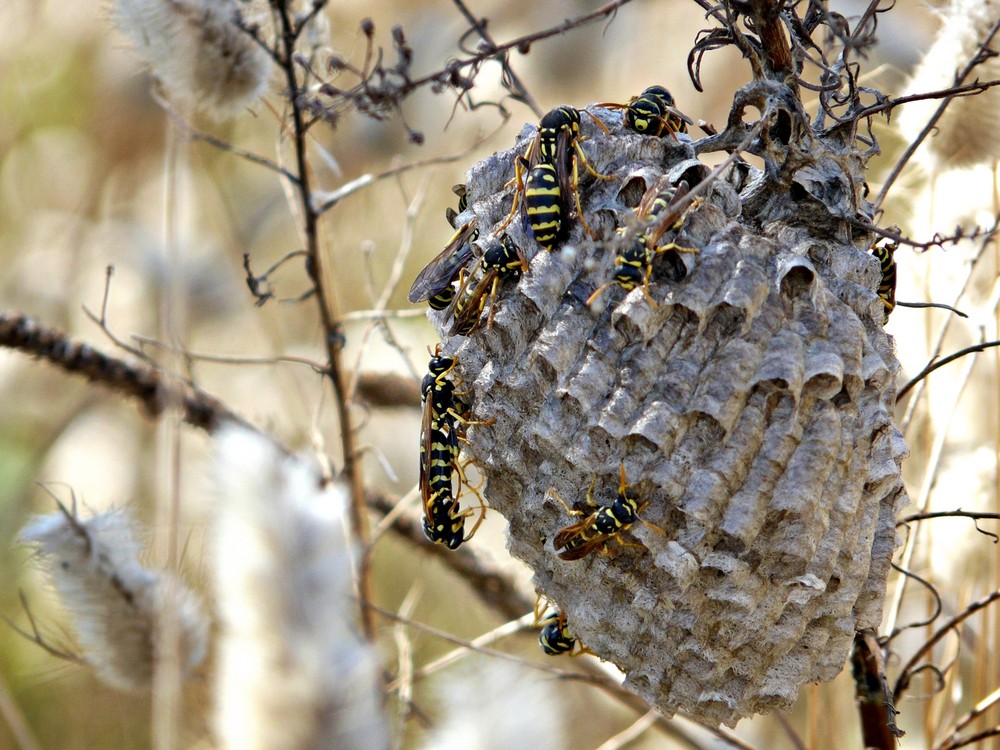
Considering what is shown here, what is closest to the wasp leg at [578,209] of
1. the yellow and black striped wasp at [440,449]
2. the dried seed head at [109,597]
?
the yellow and black striped wasp at [440,449]

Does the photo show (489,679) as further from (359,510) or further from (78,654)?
(78,654)

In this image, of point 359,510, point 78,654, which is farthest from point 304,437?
point 78,654

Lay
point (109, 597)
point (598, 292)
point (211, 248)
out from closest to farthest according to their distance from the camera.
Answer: point (598, 292), point (109, 597), point (211, 248)

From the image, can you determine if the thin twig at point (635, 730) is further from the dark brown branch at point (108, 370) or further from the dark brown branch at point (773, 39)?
the dark brown branch at point (773, 39)

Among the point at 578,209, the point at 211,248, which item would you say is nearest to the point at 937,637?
the point at 578,209

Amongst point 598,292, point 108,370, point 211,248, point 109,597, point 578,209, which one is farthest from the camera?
point 211,248

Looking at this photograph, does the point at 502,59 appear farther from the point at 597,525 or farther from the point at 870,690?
the point at 870,690
